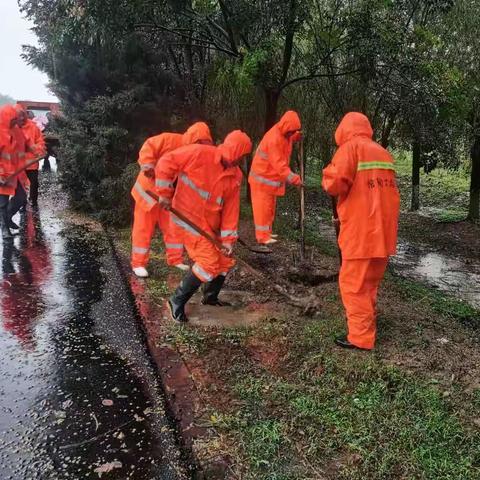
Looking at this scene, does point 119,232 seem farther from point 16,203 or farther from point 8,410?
point 8,410

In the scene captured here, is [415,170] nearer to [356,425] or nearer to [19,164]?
[19,164]

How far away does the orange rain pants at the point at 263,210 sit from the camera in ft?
23.1

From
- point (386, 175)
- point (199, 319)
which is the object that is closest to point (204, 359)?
point (199, 319)

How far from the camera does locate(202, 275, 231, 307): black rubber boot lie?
4832mm

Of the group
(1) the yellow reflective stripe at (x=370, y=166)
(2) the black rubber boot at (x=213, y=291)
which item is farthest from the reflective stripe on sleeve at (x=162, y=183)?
(1) the yellow reflective stripe at (x=370, y=166)

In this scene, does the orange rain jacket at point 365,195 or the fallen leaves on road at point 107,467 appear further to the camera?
the orange rain jacket at point 365,195

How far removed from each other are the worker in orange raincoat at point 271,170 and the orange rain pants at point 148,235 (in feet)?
5.28

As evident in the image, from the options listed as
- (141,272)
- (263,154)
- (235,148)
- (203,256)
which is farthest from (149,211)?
(263,154)

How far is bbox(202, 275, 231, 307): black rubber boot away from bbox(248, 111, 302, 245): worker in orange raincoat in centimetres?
223

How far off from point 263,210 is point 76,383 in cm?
408

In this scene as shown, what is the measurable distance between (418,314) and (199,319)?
2.09 metres

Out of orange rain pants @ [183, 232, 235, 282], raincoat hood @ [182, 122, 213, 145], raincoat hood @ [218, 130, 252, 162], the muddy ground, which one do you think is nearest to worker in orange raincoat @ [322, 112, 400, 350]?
the muddy ground

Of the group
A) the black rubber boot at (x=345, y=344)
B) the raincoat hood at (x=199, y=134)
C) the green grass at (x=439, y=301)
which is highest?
the raincoat hood at (x=199, y=134)

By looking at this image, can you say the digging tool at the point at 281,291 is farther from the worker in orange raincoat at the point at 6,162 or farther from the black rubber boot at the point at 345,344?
the worker in orange raincoat at the point at 6,162
